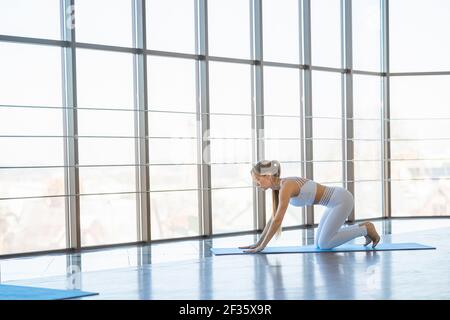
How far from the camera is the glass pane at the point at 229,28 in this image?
315 inches

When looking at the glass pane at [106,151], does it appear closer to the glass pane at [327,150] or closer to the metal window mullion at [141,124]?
the metal window mullion at [141,124]

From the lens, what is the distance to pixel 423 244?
638cm

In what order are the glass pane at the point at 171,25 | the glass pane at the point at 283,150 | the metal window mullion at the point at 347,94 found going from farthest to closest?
the metal window mullion at the point at 347,94 → the glass pane at the point at 283,150 → the glass pane at the point at 171,25

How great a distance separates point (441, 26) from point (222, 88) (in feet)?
10.9

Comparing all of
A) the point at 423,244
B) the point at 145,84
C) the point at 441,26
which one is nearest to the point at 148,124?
the point at 145,84

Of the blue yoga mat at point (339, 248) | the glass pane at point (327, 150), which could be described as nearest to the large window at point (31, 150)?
the blue yoga mat at point (339, 248)

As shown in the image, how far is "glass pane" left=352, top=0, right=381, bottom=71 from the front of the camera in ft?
30.3

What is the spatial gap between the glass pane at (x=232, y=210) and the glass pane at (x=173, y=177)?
0.32 meters

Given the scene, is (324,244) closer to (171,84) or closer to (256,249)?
(256,249)

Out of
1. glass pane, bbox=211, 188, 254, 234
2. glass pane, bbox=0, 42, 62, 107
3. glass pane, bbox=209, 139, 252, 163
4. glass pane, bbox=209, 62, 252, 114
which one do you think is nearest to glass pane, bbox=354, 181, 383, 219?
glass pane, bbox=211, 188, 254, 234

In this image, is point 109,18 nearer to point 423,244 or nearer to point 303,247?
point 303,247

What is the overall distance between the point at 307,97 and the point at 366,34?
1.38 meters

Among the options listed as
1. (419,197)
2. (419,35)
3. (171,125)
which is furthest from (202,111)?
(419,197)

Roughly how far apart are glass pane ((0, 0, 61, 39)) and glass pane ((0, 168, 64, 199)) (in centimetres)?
127
